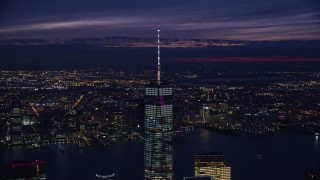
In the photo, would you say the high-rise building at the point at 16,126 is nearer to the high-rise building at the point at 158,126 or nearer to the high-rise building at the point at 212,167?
→ the high-rise building at the point at 158,126

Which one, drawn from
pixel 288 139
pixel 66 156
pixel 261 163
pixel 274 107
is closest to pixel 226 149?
pixel 261 163

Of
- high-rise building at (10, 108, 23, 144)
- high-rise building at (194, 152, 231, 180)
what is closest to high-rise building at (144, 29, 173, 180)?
high-rise building at (194, 152, 231, 180)

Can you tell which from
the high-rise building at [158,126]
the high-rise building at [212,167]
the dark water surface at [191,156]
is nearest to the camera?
the high-rise building at [212,167]

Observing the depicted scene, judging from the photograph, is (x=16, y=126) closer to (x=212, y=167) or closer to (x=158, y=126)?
(x=158, y=126)

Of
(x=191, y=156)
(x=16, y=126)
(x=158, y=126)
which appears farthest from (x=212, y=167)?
(x=16, y=126)

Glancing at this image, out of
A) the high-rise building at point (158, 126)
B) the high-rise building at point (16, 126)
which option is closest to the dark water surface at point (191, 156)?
the high-rise building at point (158, 126)

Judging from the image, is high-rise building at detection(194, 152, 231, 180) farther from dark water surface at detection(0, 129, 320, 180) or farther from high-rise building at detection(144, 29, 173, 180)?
high-rise building at detection(144, 29, 173, 180)
